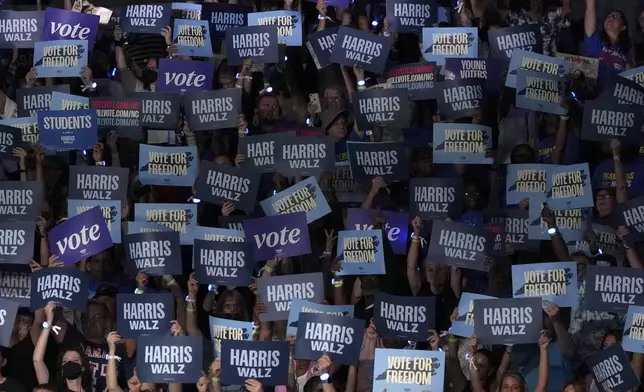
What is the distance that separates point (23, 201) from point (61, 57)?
126 centimetres

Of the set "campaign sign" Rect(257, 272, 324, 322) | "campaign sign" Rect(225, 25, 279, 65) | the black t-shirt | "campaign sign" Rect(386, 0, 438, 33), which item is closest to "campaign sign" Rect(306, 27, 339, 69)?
"campaign sign" Rect(225, 25, 279, 65)

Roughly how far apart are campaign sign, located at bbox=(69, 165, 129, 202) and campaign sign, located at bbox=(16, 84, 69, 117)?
0.75 m

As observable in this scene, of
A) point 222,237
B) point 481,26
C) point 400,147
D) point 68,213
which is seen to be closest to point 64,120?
point 68,213

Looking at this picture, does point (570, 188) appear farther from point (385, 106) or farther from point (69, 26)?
point (69, 26)

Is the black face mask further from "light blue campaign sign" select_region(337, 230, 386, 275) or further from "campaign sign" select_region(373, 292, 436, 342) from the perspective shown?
"campaign sign" select_region(373, 292, 436, 342)

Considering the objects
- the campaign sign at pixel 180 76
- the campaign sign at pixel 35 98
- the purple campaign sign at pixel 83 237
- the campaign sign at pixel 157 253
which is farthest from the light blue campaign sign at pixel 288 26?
the purple campaign sign at pixel 83 237

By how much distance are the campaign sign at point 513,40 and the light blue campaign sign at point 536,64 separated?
20cm

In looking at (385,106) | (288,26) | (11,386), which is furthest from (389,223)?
(11,386)

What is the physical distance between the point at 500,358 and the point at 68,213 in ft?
9.71

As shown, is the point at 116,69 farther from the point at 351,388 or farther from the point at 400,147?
the point at 351,388

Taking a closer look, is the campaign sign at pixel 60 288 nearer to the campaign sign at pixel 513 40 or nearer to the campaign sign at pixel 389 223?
the campaign sign at pixel 389 223

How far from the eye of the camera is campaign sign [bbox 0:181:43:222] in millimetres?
11484

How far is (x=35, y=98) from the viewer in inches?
482

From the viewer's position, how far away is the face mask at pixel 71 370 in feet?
34.7
